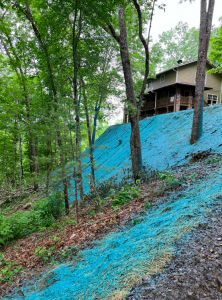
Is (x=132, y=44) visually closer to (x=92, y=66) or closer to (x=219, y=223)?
(x=92, y=66)

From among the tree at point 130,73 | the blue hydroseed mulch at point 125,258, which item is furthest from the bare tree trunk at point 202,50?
the blue hydroseed mulch at point 125,258

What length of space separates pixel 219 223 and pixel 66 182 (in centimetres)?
428

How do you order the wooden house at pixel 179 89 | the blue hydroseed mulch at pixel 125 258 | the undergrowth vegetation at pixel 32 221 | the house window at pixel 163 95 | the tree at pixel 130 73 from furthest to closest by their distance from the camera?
the house window at pixel 163 95, the wooden house at pixel 179 89, the tree at pixel 130 73, the undergrowth vegetation at pixel 32 221, the blue hydroseed mulch at pixel 125 258

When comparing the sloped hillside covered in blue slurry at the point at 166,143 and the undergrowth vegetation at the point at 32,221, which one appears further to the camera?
the sloped hillside covered in blue slurry at the point at 166,143

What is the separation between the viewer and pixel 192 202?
291 cm

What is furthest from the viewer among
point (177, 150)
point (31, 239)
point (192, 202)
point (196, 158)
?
point (177, 150)

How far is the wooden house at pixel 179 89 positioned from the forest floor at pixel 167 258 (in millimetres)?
13756

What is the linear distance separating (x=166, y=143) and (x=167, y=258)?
278 inches

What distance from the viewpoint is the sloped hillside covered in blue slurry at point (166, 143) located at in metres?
6.39

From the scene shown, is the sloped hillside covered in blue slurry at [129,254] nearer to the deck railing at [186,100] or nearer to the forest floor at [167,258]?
the forest floor at [167,258]

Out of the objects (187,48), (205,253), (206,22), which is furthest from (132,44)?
(187,48)

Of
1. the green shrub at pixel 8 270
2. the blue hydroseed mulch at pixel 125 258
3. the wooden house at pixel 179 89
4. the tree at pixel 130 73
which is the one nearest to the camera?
the blue hydroseed mulch at pixel 125 258

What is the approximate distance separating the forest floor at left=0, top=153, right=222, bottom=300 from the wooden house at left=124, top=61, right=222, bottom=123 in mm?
13756

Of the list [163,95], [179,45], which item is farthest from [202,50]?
[179,45]
